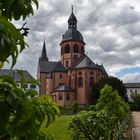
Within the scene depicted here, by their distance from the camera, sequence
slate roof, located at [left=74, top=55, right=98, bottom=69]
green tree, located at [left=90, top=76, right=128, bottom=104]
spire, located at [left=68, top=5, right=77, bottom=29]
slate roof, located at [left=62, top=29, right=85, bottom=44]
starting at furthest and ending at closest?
spire, located at [left=68, top=5, right=77, bottom=29] < slate roof, located at [left=62, top=29, right=85, bottom=44] < slate roof, located at [left=74, top=55, right=98, bottom=69] < green tree, located at [left=90, top=76, right=128, bottom=104]

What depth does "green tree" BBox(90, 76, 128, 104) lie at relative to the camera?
83.5m

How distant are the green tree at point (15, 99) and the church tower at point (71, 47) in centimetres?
9593

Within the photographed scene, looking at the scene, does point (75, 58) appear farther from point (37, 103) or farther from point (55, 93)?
point (37, 103)

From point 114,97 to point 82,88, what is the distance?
62.8 meters

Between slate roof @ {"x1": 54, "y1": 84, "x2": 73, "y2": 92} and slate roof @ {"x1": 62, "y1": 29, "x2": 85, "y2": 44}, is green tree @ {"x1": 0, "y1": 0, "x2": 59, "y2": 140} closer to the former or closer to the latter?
slate roof @ {"x1": 54, "y1": 84, "x2": 73, "y2": 92}

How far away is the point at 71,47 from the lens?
326 feet

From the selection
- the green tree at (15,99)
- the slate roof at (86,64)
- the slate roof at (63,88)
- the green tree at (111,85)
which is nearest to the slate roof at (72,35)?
the slate roof at (86,64)

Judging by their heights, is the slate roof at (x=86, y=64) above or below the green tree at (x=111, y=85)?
above

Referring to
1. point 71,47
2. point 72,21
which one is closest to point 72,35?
point 71,47

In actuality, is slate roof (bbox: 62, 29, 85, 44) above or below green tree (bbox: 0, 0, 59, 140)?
above

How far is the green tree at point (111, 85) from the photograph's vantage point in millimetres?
83500

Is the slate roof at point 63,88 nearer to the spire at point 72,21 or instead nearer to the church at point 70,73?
the church at point 70,73

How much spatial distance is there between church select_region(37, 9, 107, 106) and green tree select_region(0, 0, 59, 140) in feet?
262

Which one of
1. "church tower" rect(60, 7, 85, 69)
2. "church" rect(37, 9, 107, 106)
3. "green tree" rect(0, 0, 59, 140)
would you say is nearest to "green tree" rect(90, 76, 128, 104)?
"church" rect(37, 9, 107, 106)
